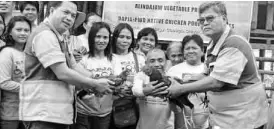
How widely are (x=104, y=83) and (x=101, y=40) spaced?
1172 millimetres

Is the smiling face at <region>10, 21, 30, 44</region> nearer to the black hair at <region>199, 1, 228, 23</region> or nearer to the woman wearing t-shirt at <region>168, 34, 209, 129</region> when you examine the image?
the woman wearing t-shirt at <region>168, 34, 209, 129</region>

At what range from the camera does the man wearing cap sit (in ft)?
11.9

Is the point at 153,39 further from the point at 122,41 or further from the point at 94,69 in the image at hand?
the point at 94,69

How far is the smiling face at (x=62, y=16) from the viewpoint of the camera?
381cm

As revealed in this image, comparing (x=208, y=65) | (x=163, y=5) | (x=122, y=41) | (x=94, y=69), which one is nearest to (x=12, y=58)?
(x=94, y=69)

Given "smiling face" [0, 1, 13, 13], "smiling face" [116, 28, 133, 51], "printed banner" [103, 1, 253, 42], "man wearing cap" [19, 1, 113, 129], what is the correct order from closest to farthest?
"man wearing cap" [19, 1, 113, 129] → "smiling face" [116, 28, 133, 51] → "smiling face" [0, 1, 13, 13] → "printed banner" [103, 1, 253, 42]

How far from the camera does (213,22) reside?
385cm

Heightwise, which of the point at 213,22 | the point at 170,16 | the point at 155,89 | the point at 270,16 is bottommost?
the point at 155,89

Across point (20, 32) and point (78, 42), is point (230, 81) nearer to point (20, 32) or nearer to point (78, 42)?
point (78, 42)

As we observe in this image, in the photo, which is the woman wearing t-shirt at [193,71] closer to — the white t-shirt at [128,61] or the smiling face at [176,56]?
the smiling face at [176,56]

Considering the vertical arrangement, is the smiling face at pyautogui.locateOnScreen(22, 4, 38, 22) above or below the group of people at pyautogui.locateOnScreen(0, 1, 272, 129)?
above

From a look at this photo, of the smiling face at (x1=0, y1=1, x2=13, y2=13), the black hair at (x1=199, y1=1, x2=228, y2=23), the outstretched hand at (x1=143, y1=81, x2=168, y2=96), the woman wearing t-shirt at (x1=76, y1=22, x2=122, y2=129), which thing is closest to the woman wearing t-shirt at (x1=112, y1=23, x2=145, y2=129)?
the woman wearing t-shirt at (x1=76, y1=22, x2=122, y2=129)

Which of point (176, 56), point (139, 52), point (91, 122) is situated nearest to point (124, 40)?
point (139, 52)

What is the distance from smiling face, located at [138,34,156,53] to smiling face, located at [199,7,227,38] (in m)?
1.86
